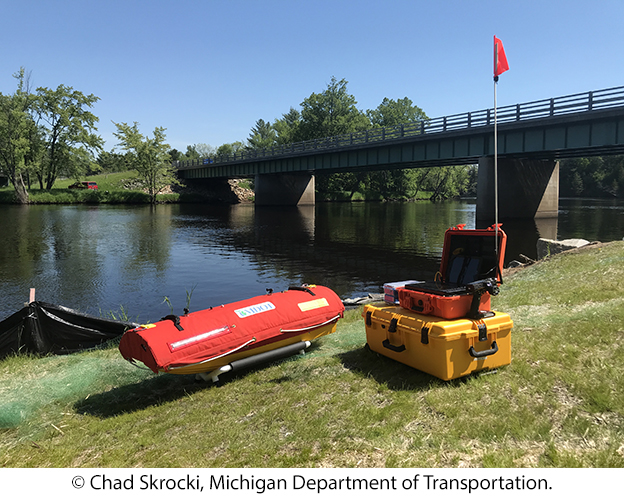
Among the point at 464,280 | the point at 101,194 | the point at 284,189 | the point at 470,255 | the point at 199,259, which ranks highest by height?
the point at 284,189

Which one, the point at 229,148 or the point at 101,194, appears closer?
the point at 101,194

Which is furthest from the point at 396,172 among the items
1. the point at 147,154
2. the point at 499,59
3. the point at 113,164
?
the point at 499,59

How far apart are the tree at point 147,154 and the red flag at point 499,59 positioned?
3133 inches

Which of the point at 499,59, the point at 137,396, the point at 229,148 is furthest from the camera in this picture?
the point at 229,148

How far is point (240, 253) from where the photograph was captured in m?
26.3

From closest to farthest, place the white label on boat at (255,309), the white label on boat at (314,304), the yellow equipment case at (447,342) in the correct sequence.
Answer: the yellow equipment case at (447,342) → the white label on boat at (255,309) → the white label on boat at (314,304)

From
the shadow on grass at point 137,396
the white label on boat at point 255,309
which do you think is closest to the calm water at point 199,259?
the shadow on grass at point 137,396

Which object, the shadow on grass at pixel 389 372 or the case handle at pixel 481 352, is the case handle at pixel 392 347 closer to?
the shadow on grass at pixel 389 372

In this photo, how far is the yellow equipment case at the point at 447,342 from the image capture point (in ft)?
17.9

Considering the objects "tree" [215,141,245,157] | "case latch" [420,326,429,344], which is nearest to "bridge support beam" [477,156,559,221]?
"case latch" [420,326,429,344]

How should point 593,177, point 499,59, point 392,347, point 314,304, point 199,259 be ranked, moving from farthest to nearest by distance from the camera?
point 593,177 → point 199,259 → point 314,304 → point 499,59 → point 392,347

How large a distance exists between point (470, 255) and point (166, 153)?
274ft

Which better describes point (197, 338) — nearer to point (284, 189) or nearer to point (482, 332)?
point (482, 332)

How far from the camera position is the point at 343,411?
16.8 ft
